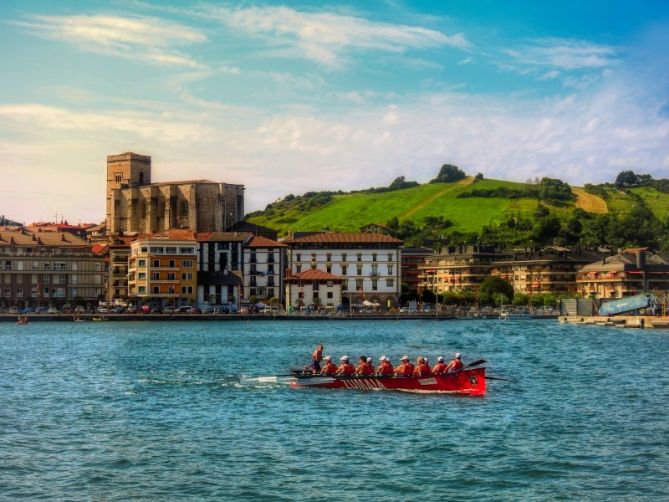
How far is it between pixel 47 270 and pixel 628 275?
96496mm

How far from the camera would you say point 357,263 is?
16388 cm

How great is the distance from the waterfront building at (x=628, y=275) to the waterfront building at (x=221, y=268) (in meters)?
62.2

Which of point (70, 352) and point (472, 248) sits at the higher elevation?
point (472, 248)

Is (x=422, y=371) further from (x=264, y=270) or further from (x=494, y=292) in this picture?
(x=494, y=292)

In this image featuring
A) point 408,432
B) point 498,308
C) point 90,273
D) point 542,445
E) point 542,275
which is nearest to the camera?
point 542,445

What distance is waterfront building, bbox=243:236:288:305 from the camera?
521 ft

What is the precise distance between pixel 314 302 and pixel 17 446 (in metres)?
122

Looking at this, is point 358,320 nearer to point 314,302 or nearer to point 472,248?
point 314,302

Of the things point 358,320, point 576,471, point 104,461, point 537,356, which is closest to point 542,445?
point 576,471

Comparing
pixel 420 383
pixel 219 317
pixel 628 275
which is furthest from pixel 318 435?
pixel 628 275

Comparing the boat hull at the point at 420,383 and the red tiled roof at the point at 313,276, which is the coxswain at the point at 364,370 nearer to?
the boat hull at the point at 420,383

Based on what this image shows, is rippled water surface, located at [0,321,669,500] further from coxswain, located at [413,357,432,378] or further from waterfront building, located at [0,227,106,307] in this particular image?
waterfront building, located at [0,227,106,307]

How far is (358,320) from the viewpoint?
14875 cm

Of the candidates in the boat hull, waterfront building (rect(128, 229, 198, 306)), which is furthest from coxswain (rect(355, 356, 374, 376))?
waterfront building (rect(128, 229, 198, 306))
